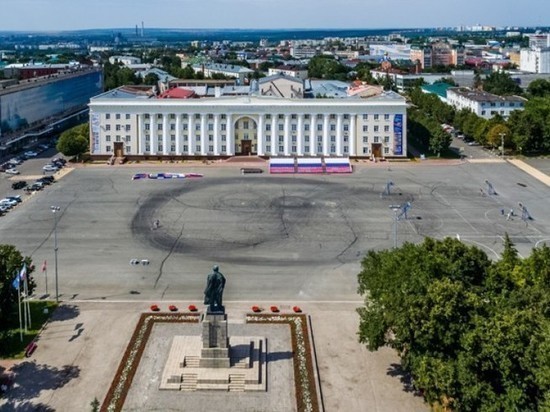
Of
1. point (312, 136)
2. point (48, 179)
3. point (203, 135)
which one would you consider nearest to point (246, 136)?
point (203, 135)

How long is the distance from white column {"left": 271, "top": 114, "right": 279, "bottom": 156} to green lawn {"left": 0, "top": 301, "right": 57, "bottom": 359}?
55.0m

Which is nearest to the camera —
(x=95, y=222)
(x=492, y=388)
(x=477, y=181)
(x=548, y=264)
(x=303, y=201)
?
(x=492, y=388)

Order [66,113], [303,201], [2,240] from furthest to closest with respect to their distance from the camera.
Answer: [66,113], [303,201], [2,240]

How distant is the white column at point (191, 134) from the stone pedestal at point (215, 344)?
62.6 m

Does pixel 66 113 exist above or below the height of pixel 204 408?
above

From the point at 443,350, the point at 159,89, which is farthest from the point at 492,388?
the point at 159,89

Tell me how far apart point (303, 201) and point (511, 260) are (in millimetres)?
33439

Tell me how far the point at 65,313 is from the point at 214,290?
12.9 m

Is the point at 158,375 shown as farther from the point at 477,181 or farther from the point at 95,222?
the point at 477,181

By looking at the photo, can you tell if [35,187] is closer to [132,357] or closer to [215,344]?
[132,357]

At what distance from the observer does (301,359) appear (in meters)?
33.1

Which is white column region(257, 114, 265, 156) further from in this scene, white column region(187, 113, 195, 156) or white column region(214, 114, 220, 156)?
white column region(187, 113, 195, 156)

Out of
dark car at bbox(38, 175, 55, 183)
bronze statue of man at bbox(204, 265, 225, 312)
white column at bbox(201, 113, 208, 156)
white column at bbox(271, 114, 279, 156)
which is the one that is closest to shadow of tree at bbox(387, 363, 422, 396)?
bronze statue of man at bbox(204, 265, 225, 312)

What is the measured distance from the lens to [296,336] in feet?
117
